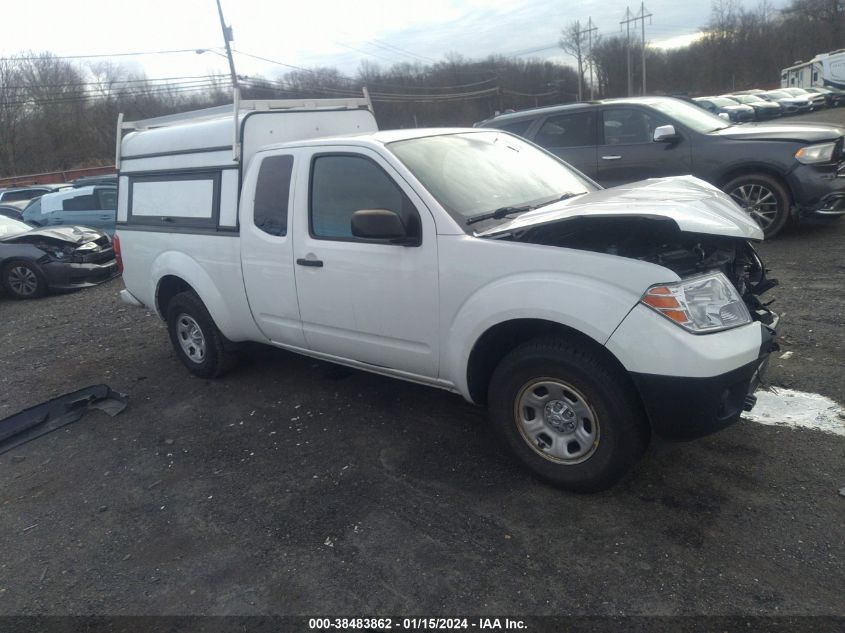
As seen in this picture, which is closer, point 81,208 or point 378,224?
point 378,224

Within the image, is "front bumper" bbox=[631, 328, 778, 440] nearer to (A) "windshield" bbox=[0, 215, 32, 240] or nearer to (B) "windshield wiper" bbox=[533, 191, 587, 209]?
(B) "windshield wiper" bbox=[533, 191, 587, 209]

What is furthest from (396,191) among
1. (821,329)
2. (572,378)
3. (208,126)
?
(821,329)

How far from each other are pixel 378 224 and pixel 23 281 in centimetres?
927

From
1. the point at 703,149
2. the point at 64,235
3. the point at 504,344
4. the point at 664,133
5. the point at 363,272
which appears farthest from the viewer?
the point at 64,235

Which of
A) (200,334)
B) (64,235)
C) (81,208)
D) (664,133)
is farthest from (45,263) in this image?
(664,133)

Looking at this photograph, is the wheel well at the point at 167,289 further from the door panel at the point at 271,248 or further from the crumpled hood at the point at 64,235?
the crumpled hood at the point at 64,235

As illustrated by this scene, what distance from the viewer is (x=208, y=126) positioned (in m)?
5.12

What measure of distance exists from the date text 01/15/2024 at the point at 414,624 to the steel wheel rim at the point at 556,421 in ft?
3.21

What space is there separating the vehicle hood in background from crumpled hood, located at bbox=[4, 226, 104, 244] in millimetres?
9931

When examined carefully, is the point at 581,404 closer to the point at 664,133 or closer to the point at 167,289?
the point at 167,289

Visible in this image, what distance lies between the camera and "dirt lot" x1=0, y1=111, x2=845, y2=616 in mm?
2721

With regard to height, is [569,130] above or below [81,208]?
above

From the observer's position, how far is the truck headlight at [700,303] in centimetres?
284

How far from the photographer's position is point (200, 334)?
5.53 meters
